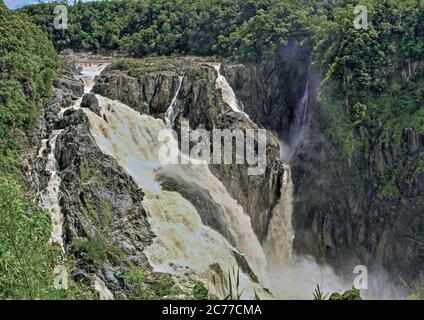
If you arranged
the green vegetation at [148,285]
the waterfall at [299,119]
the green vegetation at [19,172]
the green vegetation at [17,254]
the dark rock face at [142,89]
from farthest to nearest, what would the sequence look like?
the waterfall at [299,119]
the dark rock face at [142,89]
the green vegetation at [148,285]
the green vegetation at [19,172]
the green vegetation at [17,254]

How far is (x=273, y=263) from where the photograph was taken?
83.7ft

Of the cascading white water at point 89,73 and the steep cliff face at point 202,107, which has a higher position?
the cascading white water at point 89,73

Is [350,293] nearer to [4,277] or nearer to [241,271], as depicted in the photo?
[241,271]

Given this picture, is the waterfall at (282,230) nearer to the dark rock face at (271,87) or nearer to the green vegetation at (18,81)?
the dark rock face at (271,87)

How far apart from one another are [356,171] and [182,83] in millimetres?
9898

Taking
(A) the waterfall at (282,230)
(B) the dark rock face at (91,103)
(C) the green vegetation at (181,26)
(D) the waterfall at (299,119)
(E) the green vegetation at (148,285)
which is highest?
(C) the green vegetation at (181,26)

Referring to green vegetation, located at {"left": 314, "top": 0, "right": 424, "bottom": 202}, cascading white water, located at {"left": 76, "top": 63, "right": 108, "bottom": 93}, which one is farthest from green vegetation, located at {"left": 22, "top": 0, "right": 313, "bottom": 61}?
cascading white water, located at {"left": 76, "top": 63, "right": 108, "bottom": 93}

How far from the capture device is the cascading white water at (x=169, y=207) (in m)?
19.4

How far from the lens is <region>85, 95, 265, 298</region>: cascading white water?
19.4m

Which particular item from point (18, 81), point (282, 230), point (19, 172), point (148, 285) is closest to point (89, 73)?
point (18, 81)

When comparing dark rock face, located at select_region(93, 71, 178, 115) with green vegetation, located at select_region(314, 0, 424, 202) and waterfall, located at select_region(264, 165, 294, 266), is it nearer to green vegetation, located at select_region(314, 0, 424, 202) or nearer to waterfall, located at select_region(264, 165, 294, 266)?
waterfall, located at select_region(264, 165, 294, 266)


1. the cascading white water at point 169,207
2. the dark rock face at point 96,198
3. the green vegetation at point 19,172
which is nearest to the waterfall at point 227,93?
the cascading white water at point 169,207
